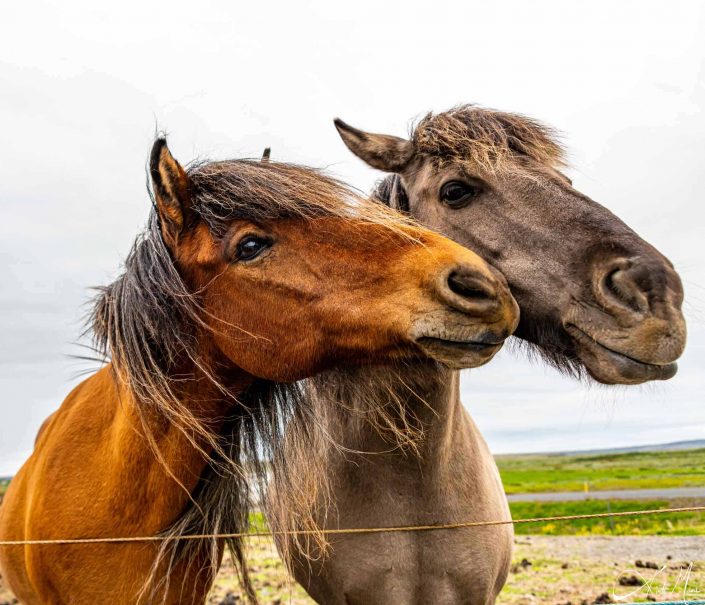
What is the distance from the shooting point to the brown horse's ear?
2771mm

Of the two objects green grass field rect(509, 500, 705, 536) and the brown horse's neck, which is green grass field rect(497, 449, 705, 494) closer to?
green grass field rect(509, 500, 705, 536)

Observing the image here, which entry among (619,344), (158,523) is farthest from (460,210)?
(158,523)

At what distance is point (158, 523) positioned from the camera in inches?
112

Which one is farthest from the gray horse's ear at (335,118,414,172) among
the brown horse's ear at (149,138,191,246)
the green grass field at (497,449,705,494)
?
the green grass field at (497,449,705,494)

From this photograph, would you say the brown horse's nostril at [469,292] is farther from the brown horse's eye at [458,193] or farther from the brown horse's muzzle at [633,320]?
the brown horse's eye at [458,193]

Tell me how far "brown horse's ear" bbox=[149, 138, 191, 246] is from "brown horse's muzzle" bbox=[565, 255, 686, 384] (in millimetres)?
1986

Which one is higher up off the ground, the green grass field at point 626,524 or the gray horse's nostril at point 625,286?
the gray horse's nostril at point 625,286

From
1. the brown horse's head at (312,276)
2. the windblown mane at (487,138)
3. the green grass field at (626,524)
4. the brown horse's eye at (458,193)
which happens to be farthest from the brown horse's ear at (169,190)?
the green grass field at (626,524)

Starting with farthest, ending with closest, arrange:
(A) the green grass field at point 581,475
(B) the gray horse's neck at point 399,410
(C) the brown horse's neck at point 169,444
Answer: (A) the green grass field at point 581,475 → (B) the gray horse's neck at point 399,410 → (C) the brown horse's neck at point 169,444

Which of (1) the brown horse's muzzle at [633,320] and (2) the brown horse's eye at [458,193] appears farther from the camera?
(2) the brown horse's eye at [458,193]

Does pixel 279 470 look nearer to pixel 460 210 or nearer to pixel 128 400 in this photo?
pixel 128 400

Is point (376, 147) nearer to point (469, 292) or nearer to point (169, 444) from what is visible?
point (469, 292)

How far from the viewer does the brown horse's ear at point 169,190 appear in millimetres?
2771

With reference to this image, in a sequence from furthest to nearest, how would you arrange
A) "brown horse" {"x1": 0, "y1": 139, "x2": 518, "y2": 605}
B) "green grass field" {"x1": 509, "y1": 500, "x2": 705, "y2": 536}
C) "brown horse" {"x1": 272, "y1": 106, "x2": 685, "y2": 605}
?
"green grass field" {"x1": 509, "y1": 500, "x2": 705, "y2": 536}, "brown horse" {"x1": 272, "y1": 106, "x2": 685, "y2": 605}, "brown horse" {"x1": 0, "y1": 139, "x2": 518, "y2": 605}
